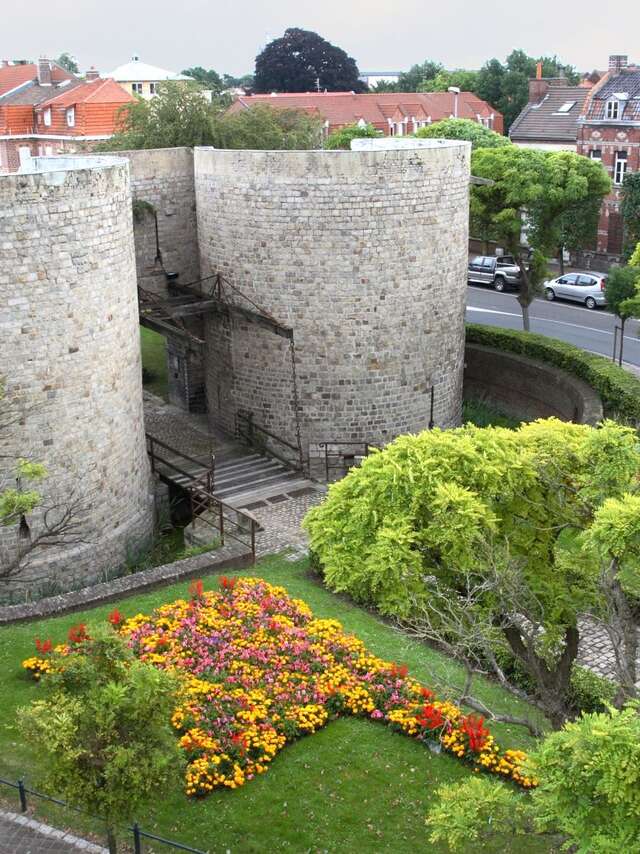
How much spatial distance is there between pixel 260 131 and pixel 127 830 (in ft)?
86.9

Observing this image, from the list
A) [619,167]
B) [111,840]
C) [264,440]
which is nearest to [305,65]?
[619,167]

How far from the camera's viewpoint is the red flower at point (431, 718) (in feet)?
39.4

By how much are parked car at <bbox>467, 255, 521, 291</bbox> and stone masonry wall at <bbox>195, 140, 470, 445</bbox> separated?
20.4 metres

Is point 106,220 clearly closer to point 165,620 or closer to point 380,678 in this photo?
point 165,620

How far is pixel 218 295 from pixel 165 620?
367 inches

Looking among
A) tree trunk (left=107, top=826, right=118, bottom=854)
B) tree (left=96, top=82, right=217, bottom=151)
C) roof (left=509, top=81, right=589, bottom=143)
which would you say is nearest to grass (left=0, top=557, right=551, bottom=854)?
tree trunk (left=107, top=826, right=118, bottom=854)

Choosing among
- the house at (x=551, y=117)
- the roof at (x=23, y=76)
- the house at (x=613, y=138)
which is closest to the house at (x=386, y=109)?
the house at (x=551, y=117)

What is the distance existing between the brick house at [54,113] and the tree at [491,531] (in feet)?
120

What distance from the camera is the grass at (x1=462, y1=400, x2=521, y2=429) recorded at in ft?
83.6

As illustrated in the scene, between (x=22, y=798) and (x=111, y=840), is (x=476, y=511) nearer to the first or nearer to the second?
(x=111, y=840)

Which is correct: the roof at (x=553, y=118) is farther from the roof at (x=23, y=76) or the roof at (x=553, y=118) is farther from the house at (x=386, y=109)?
the roof at (x=23, y=76)

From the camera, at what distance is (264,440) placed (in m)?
22.1

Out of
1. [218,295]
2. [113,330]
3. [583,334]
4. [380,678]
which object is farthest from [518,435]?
[583,334]

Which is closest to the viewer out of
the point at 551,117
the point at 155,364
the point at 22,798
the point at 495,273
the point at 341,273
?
the point at 22,798
